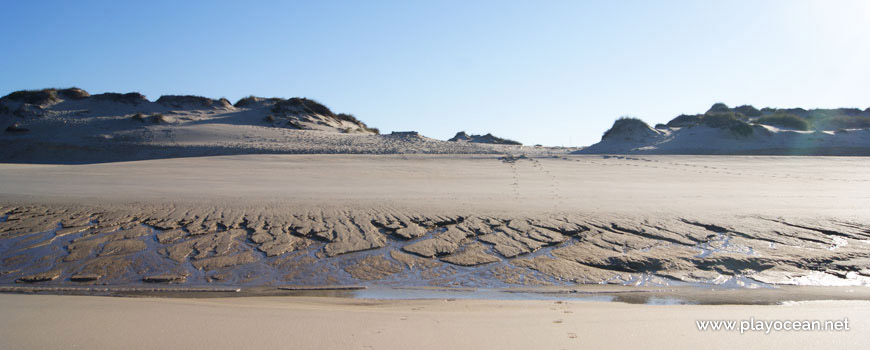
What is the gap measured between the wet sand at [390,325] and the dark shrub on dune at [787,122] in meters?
24.6

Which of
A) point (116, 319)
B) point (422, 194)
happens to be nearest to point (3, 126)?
point (422, 194)

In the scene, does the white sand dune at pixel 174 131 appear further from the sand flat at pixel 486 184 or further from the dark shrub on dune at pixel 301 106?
the sand flat at pixel 486 184

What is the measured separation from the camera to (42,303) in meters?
2.97

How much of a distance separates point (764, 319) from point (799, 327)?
0.19 metres

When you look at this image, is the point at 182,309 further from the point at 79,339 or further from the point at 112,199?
the point at 112,199

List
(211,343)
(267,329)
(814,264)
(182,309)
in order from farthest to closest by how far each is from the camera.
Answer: (814,264) < (182,309) < (267,329) < (211,343)

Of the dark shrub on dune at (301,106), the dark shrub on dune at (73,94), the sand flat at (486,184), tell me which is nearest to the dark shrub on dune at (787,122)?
the sand flat at (486,184)

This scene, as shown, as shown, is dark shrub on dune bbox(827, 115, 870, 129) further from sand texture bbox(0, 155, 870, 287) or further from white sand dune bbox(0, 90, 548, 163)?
sand texture bbox(0, 155, 870, 287)

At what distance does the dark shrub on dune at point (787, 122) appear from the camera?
73.3ft

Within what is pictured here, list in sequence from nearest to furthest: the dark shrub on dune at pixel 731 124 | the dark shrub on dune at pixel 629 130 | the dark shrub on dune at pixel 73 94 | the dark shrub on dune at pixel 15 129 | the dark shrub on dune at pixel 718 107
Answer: the dark shrub on dune at pixel 731 124, the dark shrub on dune at pixel 629 130, the dark shrub on dune at pixel 15 129, the dark shrub on dune at pixel 73 94, the dark shrub on dune at pixel 718 107

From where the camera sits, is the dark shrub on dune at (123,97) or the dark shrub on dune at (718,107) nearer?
the dark shrub on dune at (123,97)

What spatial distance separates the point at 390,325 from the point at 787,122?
27.6 m

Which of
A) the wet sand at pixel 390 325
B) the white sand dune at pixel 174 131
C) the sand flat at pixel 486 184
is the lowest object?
the wet sand at pixel 390 325

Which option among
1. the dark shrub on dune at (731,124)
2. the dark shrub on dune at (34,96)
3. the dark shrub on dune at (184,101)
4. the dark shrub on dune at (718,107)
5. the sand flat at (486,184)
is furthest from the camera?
the dark shrub on dune at (718,107)
